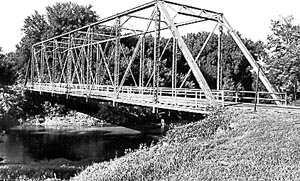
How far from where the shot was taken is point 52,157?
2970cm

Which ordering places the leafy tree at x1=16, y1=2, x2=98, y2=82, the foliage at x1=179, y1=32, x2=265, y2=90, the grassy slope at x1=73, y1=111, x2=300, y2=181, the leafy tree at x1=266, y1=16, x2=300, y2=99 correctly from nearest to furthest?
the grassy slope at x1=73, y1=111, x2=300, y2=181 → the leafy tree at x1=266, y1=16, x2=300, y2=99 → the foliage at x1=179, y1=32, x2=265, y2=90 → the leafy tree at x1=16, y1=2, x2=98, y2=82

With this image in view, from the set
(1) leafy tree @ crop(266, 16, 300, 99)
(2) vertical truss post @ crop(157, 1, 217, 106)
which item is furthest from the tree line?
(2) vertical truss post @ crop(157, 1, 217, 106)

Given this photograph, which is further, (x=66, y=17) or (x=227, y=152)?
(x=66, y=17)

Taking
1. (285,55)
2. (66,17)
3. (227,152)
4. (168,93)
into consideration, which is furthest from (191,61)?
(66,17)

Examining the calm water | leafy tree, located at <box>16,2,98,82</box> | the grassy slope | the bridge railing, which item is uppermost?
leafy tree, located at <box>16,2,98,82</box>

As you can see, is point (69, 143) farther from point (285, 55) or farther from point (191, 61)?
point (285, 55)

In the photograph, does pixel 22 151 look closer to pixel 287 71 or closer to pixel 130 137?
pixel 130 137

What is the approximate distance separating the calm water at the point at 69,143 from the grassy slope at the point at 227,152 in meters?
13.9

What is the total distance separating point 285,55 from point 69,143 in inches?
928

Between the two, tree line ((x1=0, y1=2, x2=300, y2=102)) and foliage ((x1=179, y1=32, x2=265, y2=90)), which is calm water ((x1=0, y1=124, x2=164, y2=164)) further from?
foliage ((x1=179, y1=32, x2=265, y2=90))

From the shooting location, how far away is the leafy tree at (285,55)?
34.2m

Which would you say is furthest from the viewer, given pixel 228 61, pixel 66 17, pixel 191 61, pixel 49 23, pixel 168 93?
pixel 49 23

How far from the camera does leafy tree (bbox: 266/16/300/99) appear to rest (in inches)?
1348

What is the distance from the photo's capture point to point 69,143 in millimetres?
36375
